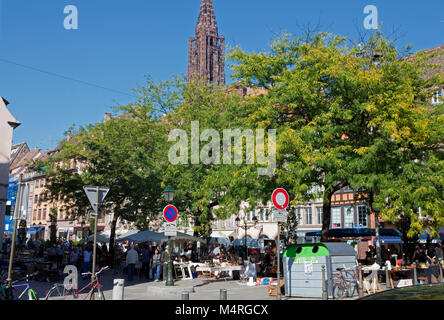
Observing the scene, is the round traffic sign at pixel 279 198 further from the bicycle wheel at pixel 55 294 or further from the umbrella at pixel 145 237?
the umbrella at pixel 145 237

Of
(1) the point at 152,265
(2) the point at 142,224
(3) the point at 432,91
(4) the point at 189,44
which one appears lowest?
(1) the point at 152,265

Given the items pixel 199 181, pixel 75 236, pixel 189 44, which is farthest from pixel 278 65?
pixel 189 44

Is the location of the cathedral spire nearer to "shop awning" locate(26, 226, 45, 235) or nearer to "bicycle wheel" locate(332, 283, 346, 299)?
"shop awning" locate(26, 226, 45, 235)

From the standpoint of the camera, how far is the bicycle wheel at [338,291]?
13.5 meters

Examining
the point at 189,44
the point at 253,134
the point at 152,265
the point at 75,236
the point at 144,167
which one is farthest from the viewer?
the point at 189,44

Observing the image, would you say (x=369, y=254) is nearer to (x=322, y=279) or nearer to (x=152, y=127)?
(x=322, y=279)

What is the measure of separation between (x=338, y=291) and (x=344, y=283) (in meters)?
0.32

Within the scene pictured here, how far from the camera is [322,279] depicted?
1291cm

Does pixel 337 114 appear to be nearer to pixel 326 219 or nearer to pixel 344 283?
pixel 326 219

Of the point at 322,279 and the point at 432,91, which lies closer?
the point at 322,279

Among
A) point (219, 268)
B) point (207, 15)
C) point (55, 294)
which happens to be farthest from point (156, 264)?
point (207, 15)

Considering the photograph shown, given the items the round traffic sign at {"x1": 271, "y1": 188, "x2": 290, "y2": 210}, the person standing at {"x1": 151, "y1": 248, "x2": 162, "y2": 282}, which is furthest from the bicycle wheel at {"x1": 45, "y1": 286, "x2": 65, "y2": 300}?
the person standing at {"x1": 151, "y1": 248, "x2": 162, "y2": 282}

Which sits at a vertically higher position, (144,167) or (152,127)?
(152,127)
